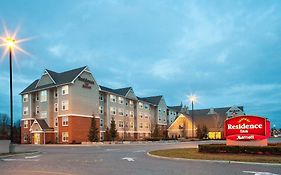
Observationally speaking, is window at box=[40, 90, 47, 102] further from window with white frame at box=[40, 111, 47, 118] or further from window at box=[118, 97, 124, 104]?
window at box=[118, 97, 124, 104]

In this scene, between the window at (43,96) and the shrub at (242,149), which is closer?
the shrub at (242,149)

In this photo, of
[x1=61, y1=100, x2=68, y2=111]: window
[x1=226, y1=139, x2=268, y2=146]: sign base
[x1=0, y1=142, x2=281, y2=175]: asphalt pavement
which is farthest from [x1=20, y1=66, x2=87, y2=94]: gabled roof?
[x1=0, y1=142, x2=281, y2=175]: asphalt pavement

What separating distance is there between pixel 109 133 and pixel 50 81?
52.1 ft

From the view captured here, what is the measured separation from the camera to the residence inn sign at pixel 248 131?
23.9 metres

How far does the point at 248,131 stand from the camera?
79.9 ft

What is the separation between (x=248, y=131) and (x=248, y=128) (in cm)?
24

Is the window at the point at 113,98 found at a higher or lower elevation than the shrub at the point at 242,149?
higher

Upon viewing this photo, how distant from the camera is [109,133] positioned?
6341 centimetres

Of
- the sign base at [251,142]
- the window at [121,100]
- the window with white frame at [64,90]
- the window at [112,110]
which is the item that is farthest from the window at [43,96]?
the sign base at [251,142]

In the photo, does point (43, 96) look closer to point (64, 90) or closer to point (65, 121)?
point (64, 90)

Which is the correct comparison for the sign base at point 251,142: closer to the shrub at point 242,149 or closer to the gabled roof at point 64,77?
the shrub at point 242,149

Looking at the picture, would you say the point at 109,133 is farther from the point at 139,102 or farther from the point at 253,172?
the point at 253,172

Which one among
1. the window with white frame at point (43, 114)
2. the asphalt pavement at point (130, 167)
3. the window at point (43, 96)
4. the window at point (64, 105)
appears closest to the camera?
the asphalt pavement at point (130, 167)

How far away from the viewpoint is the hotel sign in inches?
941
